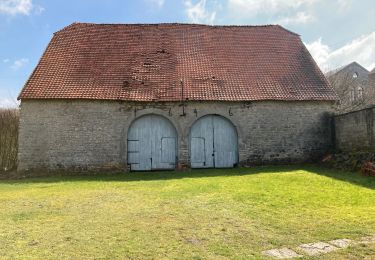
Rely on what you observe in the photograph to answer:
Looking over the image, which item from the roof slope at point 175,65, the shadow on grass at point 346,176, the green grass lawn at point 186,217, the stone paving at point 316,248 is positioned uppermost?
the roof slope at point 175,65

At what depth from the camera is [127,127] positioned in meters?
14.5

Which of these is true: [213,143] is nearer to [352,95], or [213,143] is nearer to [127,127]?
[127,127]

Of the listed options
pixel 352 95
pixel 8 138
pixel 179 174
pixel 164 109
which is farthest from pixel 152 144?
pixel 352 95

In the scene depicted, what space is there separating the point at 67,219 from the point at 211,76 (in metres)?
10.5

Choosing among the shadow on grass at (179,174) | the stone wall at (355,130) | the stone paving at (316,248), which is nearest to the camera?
the stone paving at (316,248)

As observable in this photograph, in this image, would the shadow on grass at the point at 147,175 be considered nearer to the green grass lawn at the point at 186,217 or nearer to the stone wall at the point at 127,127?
the stone wall at the point at 127,127

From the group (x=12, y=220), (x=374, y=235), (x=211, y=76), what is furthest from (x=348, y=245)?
(x=211, y=76)

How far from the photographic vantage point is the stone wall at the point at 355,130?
41.4 feet

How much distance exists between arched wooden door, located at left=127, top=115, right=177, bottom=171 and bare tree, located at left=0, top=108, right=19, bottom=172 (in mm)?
5870

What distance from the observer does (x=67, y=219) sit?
657 centimetres

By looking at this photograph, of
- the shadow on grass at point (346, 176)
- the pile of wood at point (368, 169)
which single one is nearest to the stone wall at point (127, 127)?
the shadow on grass at point (346, 176)

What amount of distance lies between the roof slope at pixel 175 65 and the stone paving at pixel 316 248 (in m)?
10.1

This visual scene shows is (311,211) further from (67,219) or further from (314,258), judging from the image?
(67,219)

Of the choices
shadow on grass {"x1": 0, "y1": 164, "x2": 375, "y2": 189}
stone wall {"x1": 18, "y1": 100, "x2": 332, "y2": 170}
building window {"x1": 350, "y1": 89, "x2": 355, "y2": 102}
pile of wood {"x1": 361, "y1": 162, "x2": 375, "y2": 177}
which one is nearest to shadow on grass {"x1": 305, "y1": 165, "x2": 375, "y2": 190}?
shadow on grass {"x1": 0, "y1": 164, "x2": 375, "y2": 189}
